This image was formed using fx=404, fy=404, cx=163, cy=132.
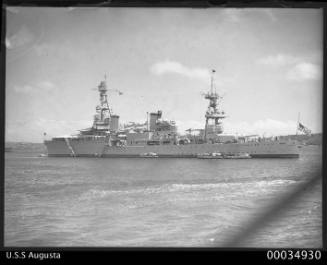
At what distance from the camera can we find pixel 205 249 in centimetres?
239

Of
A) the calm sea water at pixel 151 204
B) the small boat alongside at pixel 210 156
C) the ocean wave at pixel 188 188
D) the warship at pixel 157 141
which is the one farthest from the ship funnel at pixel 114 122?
the small boat alongside at pixel 210 156

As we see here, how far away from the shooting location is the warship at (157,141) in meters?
2.69

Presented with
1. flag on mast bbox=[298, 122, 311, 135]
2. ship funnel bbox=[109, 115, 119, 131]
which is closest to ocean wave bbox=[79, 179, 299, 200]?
flag on mast bbox=[298, 122, 311, 135]

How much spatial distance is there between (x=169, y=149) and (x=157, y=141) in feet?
0.49

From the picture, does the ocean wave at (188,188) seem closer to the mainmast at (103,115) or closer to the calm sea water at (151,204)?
the calm sea water at (151,204)

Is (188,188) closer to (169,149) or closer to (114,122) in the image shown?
(169,149)

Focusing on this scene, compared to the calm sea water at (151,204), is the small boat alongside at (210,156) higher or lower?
higher

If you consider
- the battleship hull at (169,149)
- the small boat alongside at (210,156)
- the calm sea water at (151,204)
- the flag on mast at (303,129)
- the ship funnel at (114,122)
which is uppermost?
the ship funnel at (114,122)

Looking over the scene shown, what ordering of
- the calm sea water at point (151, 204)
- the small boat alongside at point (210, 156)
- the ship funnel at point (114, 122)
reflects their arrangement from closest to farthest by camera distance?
the calm sea water at point (151, 204) → the ship funnel at point (114, 122) → the small boat alongside at point (210, 156)

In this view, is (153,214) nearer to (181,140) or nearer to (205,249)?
(205,249)

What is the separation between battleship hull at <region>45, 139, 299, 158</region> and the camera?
2820 mm

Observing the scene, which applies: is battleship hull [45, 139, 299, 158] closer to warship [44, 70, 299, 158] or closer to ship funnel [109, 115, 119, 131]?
warship [44, 70, 299, 158]

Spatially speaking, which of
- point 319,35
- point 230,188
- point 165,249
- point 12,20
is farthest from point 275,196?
point 12,20

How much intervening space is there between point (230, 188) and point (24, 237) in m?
1.33
